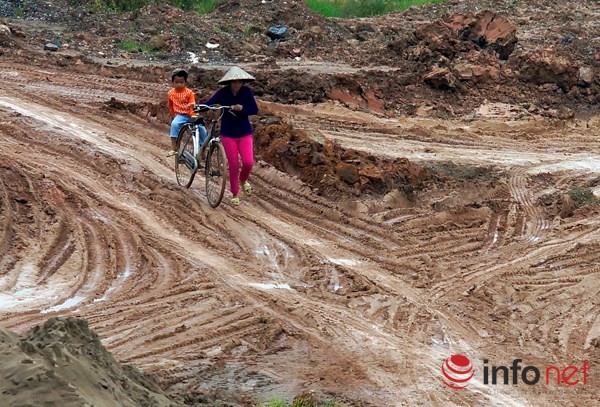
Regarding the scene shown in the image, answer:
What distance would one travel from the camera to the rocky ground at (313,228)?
23.9 ft

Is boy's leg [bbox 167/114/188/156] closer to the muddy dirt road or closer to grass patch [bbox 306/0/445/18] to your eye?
the muddy dirt road

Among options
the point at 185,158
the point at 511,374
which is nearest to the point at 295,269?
the point at 511,374

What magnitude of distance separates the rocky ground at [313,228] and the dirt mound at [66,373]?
0.06 ft

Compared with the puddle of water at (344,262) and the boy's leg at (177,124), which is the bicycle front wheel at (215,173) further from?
the puddle of water at (344,262)

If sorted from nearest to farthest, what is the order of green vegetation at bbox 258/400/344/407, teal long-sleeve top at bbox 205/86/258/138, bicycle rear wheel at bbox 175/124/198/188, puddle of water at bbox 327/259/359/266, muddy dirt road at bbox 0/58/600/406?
green vegetation at bbox 258/400/344/407
muddy dirt road at bbox 0/58/600/406
puddle of water at bbox 327/259/359/266
teal long-sleeve top at bbox 205/86/258/138
bicycle rear wheel at bbox 175/124/198/188

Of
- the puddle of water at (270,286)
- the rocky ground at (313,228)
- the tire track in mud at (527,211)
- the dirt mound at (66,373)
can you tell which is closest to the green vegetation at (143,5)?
the rocky ground at (313,228)

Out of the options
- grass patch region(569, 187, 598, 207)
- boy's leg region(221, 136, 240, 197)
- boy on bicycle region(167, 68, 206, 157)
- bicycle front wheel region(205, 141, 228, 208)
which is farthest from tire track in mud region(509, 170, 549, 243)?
boy on bicycle region(167, 68, 206, 157)

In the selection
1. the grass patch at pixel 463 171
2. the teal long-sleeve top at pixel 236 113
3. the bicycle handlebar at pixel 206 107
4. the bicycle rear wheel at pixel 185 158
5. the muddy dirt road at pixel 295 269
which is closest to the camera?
the muddy dirt road at pixel 295 269

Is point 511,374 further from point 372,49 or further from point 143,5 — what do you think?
point 143,5

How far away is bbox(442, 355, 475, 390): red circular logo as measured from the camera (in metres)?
7.23

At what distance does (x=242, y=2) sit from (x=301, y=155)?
45.6 feet

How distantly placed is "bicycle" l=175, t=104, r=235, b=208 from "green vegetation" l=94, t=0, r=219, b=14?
1414cm

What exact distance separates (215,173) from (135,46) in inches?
435

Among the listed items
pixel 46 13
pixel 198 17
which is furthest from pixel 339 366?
pixel 46 13
